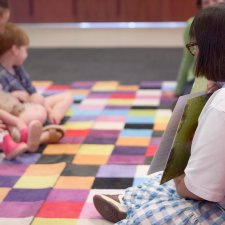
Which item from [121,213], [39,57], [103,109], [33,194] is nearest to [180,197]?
[121,213]

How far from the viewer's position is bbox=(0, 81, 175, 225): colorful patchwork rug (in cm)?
153

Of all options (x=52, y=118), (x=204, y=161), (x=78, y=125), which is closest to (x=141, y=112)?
(x=78, y=125)

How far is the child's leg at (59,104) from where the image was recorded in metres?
2.32

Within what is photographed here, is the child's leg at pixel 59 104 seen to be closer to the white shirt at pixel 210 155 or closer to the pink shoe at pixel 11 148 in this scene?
the pink shoe at pixel 11 148

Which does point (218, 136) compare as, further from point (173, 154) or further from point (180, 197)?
point (180, 197)

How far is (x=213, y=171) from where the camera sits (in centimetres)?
101

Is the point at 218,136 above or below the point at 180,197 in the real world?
above

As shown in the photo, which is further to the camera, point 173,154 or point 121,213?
point 121,213

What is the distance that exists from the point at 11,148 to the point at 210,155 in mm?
1029

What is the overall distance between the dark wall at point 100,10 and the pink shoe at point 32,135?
2.14 m

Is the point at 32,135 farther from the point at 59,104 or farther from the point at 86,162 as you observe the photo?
the point at 59,104

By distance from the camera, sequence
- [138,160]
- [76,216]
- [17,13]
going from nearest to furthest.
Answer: [76,216] < [138,160] < [17,13]

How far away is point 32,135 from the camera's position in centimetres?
190

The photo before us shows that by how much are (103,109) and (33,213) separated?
106 cm
